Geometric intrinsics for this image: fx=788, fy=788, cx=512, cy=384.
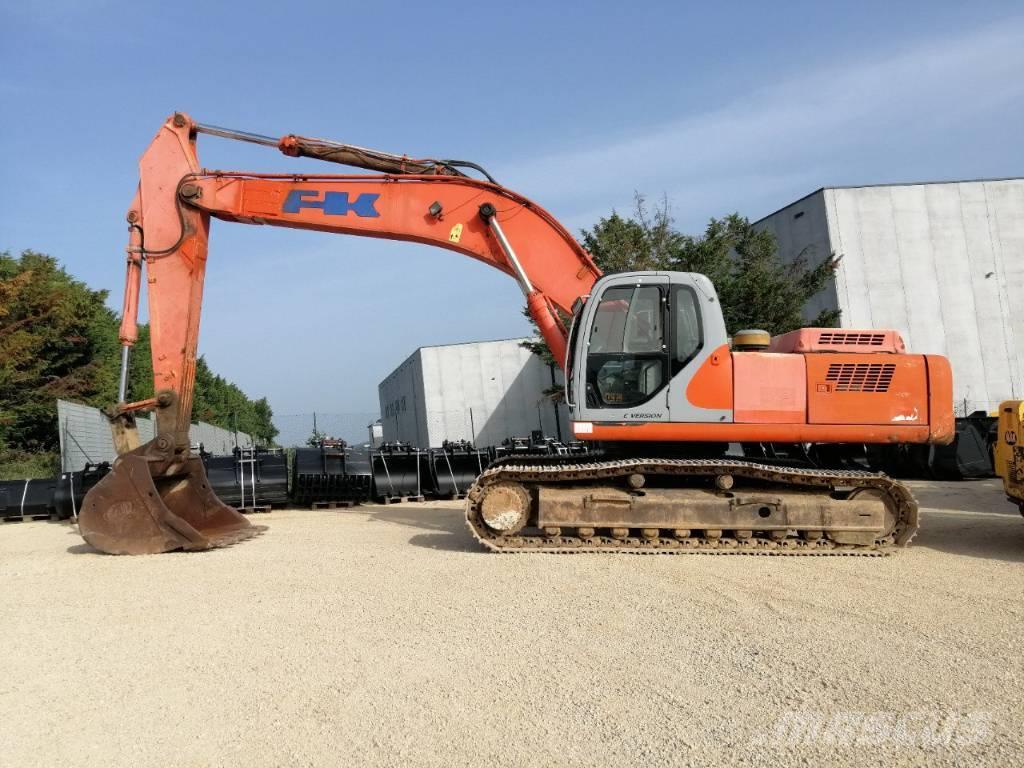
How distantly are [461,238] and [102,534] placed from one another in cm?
518

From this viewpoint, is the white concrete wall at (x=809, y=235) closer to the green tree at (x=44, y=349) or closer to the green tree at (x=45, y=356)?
the green tree at (x=45, y=356)

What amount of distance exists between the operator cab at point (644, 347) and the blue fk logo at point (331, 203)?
3.21 m

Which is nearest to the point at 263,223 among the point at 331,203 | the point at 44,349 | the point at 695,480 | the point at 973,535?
the point at 331,203

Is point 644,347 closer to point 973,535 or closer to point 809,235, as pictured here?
point 973,535

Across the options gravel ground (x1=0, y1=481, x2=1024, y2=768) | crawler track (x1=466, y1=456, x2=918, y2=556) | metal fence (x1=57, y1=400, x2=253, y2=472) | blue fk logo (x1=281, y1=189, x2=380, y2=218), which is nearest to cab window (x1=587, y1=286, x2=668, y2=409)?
crawler track (x1=466, y1=456, x2=918, y2=556)

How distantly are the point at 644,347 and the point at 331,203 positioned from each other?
4294mm

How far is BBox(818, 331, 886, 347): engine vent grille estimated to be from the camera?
8.22m

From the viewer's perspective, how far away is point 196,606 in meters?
6.05

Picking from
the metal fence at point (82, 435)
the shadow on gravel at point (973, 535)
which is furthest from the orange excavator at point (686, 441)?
the metal fence at point (82, 435)

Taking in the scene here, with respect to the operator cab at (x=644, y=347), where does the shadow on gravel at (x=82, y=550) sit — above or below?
below

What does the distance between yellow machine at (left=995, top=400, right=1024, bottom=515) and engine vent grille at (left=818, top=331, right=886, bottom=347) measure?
135cm

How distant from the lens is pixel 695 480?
8.00 m

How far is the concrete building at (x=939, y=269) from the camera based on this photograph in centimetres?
2611

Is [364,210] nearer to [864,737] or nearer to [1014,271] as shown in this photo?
[864,737]
